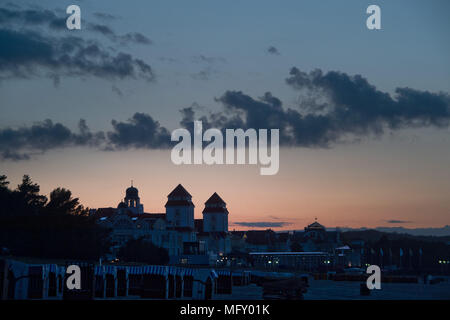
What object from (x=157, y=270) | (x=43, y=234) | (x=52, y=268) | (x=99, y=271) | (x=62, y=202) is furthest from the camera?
(x=62, y=202)

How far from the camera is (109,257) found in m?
168

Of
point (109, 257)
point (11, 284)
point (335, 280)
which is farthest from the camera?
point (109, 257)

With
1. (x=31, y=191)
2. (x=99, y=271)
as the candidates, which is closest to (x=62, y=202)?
(x=31, y=191)

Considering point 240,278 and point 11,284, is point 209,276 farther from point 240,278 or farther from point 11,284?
point 240,278

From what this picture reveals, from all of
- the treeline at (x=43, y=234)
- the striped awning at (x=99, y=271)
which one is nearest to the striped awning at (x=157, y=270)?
the striped awning at (x=99, y=271)

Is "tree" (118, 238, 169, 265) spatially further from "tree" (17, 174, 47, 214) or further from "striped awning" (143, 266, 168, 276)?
"striped awning" (143, 266, 168, 276)

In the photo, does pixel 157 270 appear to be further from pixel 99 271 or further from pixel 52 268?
pixel 52 268

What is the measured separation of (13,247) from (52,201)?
1445 inches

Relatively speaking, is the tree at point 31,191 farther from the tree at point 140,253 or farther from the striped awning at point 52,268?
the striped awning at point 52,268

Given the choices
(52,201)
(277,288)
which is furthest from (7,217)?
(277,288)

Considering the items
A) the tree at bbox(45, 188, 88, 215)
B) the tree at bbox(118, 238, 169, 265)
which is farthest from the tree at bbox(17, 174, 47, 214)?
the tree at bbox(118, 238, 169, 265)

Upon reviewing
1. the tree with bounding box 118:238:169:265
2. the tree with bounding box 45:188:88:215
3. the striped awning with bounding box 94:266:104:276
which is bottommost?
the tree with bounding box 118:238:169:265
